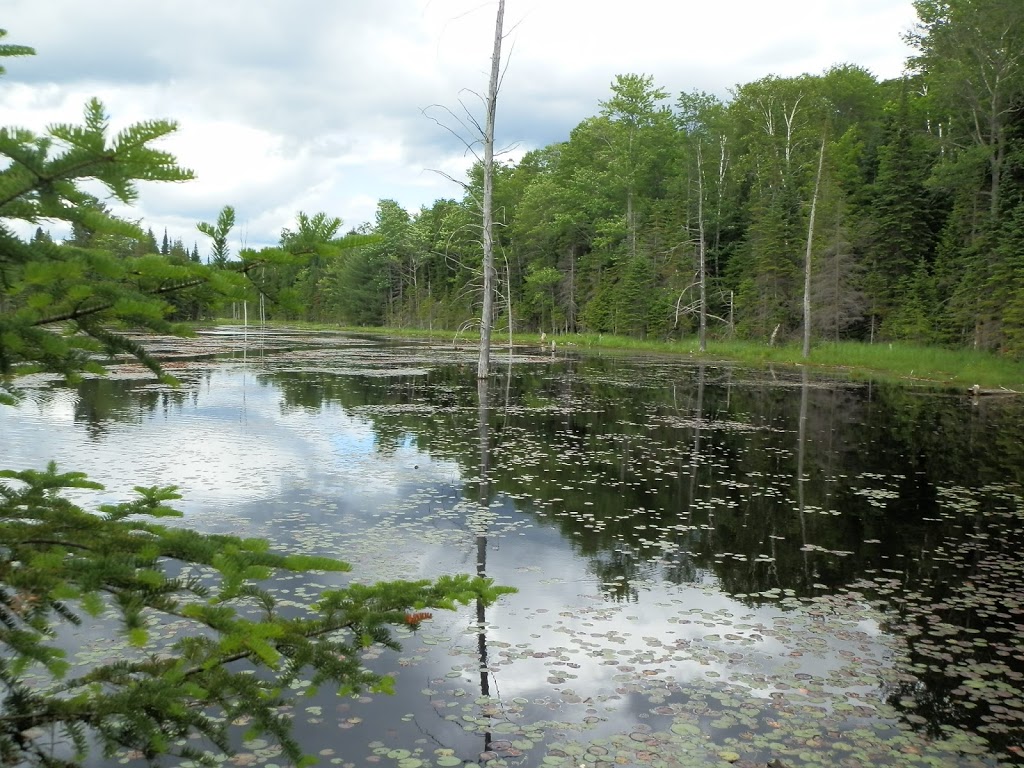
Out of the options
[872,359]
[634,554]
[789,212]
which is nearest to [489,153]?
[634,554]

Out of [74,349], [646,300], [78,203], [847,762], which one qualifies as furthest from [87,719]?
[646,300]

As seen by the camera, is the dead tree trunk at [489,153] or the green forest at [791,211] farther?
the green forest at [791,211]

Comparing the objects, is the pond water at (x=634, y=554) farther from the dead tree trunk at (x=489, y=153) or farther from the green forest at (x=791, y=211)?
the green forest at (x=791, y=211)

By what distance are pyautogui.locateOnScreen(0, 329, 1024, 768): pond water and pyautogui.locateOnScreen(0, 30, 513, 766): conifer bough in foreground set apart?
88cm

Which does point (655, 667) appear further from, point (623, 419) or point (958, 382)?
point (958, 382)

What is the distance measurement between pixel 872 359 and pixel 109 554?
36694 mm

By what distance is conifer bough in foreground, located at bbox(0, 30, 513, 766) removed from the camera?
2279 millimetres

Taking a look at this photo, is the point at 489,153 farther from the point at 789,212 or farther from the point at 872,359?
the point at 789,212

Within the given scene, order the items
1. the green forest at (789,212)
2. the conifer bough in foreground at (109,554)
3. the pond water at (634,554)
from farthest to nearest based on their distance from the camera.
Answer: the green forest at (789,212), the pond water at (634,554), the conifer bough in foreground at (109,554)

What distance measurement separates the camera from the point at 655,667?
5508 millimetres

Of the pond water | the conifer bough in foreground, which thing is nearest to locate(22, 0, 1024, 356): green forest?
the pond water

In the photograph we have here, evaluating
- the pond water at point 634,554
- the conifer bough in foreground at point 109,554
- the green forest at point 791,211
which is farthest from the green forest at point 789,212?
the conifer bough in foreground at point 109,554

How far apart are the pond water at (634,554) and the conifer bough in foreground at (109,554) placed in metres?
0.88

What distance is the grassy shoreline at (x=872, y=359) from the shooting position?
27844mm
